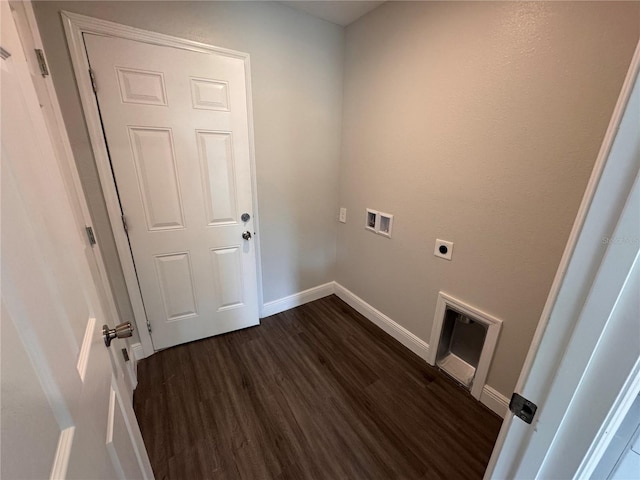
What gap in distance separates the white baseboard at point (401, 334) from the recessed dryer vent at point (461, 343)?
0.17 feet

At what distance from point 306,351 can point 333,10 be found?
2570 millimetres

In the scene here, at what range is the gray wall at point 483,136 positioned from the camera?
1054mm

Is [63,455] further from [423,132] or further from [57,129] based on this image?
[423,132]

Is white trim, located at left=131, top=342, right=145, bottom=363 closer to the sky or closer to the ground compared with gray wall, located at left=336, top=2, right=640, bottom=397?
closer to the ground

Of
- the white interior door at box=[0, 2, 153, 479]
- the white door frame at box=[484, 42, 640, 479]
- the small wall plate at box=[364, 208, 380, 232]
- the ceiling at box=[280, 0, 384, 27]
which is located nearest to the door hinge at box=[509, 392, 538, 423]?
the white door frame at box=[484, 42, 640, 479]

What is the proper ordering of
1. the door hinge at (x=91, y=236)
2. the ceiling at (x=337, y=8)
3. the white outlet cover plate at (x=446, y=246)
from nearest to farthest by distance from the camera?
1. the door hinge at (x=91, y=236)
2. the white outlet cover plate at (x=446, y=246)
3. the ceiling at (x=337, y=8)

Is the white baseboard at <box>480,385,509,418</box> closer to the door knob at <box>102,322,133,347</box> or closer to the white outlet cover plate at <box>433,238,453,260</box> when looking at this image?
the white outlet cover plate at <box>433,238,453,260</box>

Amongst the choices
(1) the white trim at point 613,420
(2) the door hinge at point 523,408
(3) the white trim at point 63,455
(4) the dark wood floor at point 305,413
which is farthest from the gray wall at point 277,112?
(1) the white trim at point 613,420

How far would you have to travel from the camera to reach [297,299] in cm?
256

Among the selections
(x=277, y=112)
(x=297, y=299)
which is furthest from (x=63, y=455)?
(x=297, y=299)

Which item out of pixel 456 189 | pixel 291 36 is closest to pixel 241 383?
pixel 456 189

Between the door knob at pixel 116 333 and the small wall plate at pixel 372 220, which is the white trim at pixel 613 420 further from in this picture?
the small wall plate at pixel 372 220

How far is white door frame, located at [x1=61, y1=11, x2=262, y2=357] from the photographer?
1.31 meters

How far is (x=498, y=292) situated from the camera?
143cm
